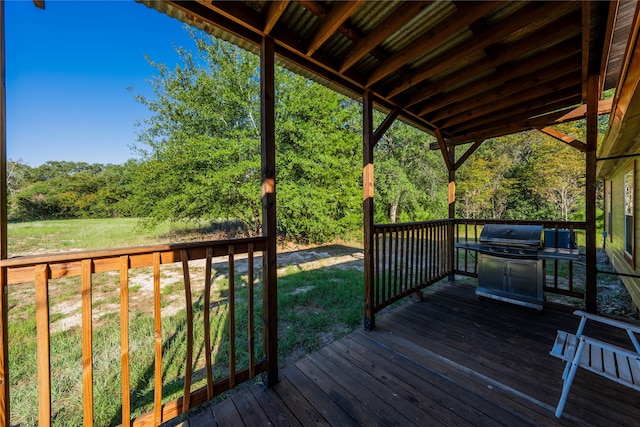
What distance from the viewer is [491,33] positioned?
73.7 inches

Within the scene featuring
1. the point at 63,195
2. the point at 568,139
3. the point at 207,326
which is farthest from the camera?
the point at 63,195

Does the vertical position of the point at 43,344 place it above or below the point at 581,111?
below

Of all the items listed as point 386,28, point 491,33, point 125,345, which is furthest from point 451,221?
point 125,345

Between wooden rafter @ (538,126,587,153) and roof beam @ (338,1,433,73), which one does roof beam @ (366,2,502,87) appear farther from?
wooden rafter @ (538,126,587,153)

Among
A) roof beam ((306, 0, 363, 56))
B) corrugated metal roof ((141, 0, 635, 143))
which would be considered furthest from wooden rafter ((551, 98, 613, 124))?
roof beam ((306, 0, 363, 56))

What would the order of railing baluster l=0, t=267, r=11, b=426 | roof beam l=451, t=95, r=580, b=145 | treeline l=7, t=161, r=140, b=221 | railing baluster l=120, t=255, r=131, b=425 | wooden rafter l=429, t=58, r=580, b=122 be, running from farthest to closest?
treeline l=7, t=161, r=140, b=221, roof beam l=451, t=95, r=580, b=145, wooden rafter l=429, t=58, r=580, b=122, railing baluster l=120, t=255, r=131, b=425, railing baluster l=0, t=267, r=11, b=426

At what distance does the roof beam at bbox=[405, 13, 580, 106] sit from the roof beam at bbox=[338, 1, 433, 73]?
1.05 meters

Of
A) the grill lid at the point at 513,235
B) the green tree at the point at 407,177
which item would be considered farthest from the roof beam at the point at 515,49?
the green tree at the point at 407,177

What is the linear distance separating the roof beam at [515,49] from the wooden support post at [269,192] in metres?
1.92

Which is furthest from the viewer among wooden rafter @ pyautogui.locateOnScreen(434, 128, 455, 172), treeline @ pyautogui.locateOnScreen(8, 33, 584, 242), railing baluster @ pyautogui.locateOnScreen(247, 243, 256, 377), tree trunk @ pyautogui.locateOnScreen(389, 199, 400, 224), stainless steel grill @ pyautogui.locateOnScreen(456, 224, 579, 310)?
tree trunk @ pyautogui.locateOnScreen(389, 199, 400, 224)

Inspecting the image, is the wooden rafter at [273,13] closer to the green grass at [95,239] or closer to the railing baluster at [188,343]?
the railing baluster at [188,343]

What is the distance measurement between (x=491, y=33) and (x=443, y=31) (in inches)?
16.7

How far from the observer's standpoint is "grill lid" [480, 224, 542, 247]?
3057 millimetres

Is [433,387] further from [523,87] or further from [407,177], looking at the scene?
[407,177]
